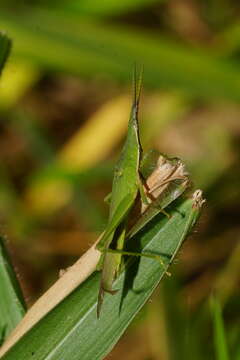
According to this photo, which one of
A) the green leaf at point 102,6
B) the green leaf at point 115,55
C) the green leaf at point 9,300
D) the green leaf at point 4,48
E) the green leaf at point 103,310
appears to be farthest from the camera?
the green leaf at point 102,6

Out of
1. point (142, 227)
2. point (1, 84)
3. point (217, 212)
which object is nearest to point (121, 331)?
point (142, 227)

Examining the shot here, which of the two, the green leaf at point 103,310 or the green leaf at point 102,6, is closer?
the green leaf at point 103,310

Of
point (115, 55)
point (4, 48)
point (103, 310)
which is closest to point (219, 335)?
point (103, 310)

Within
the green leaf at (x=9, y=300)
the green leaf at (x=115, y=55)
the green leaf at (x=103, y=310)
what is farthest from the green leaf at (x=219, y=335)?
the green leaf at (x=115, y=55)

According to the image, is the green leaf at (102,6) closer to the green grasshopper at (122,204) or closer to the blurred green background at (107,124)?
the blurred green background at (107,124)

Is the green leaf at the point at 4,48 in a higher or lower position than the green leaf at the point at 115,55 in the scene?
higher

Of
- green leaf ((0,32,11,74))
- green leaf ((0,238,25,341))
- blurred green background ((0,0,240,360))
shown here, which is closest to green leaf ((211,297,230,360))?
green leaf ((0,238,25,341))

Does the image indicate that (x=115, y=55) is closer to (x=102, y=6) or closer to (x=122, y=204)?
(x=102, y=6)
